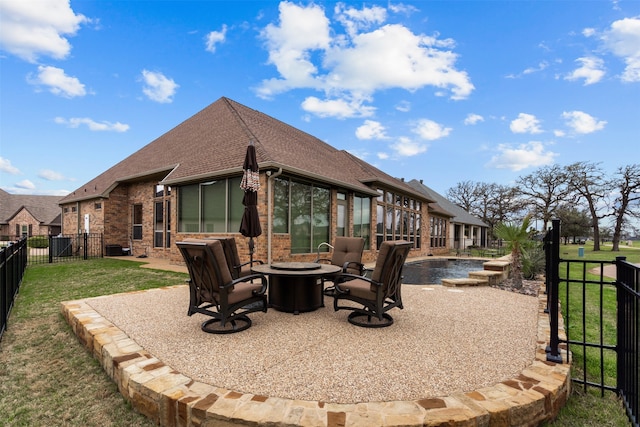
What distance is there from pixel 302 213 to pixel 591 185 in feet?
113

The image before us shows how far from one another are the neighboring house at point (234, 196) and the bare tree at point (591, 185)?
2413 cm

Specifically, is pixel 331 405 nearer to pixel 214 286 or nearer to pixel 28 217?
pixel 214 286

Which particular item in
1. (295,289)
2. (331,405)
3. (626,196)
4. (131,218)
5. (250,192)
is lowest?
(331,405)

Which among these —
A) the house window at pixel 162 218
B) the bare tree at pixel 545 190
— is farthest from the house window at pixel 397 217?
the bare tree at pixel 545 190

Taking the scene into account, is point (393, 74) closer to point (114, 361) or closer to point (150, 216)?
point (150, 216)

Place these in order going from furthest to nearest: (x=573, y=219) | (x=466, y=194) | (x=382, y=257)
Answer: (x=466, y=194), (x=573, y=219), (x=382, y=257)

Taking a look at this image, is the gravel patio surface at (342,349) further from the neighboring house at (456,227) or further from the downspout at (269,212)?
the neighboring house at (456,227)

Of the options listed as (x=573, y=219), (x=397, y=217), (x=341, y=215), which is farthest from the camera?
(x=573, y=219)

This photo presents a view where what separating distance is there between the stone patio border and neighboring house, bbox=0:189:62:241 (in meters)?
43.1

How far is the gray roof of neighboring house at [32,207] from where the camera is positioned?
37.0 metres

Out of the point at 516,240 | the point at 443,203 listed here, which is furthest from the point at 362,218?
the point at 443,203

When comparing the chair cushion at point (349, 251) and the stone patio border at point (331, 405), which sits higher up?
the chair cushion at point (349, 251)

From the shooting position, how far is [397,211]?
53.4ft

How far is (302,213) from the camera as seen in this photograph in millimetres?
10375
